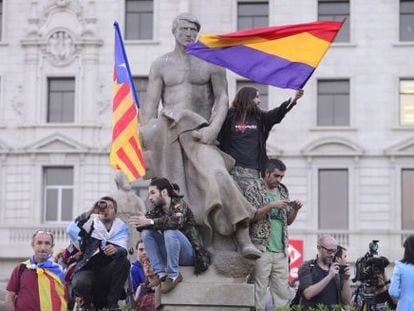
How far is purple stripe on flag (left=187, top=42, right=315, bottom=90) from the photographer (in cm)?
1235

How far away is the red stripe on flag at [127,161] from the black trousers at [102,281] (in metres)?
7.13

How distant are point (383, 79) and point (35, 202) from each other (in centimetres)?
1357

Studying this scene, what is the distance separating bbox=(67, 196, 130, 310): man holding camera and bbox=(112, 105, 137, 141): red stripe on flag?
30.1 ft

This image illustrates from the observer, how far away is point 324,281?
1211 centimetres

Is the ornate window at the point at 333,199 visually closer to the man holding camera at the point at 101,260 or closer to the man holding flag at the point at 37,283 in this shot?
the man holding camera at the point at 101,260

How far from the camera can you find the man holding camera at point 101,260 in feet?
40.5

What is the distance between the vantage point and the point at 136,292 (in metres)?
13.0

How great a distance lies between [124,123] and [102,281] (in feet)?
32.1

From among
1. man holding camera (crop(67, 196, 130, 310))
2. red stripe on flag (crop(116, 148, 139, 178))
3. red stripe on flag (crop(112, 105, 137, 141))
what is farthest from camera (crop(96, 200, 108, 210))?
red stripe on flag (crop(112, 105, 137, 141))

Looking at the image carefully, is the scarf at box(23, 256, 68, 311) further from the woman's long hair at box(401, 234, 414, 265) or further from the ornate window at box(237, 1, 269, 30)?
the ornate window at box(237, 1, 269, 30)

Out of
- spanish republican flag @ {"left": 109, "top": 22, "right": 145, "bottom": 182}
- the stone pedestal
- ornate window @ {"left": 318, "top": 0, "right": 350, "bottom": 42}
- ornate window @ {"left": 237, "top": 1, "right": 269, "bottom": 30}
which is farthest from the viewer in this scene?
ornate window @ {"left": 237, "top": 1, "right": 269, "bottom": 30}

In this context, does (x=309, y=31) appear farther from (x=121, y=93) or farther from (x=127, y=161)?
(x=121, y=93)

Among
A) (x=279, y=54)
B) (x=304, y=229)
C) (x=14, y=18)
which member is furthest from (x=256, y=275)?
(x=14, y=18)

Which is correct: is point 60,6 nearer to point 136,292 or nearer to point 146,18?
point 146,18
